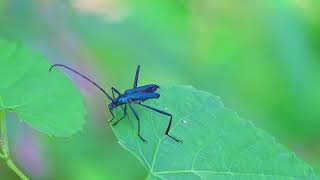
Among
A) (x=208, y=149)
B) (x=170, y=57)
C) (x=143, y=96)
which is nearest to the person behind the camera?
(x=208, y=149)

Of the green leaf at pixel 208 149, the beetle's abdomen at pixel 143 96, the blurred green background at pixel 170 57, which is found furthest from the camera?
the blurred green background at pixel 170 57

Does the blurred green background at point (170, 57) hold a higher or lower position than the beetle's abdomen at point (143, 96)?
higher

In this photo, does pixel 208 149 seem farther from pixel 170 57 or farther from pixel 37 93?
pixel 170 57

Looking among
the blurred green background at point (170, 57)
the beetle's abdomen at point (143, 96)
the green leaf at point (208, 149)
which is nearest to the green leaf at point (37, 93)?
the green leaf at point (208, 149)

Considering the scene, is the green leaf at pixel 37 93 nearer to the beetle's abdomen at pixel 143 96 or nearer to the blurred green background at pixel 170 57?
the beetle's abdomen at pixel 143 96

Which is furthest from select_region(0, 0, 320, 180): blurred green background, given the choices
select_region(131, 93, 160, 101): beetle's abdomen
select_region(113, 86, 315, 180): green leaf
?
select_region(113, 86, 315, 180): green leaf

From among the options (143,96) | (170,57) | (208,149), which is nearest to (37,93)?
(143,96)
